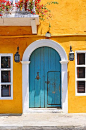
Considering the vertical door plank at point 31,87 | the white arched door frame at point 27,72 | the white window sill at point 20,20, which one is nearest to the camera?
→ the white window sill at point 20,20

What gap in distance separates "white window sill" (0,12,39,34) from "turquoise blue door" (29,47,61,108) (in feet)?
3.33

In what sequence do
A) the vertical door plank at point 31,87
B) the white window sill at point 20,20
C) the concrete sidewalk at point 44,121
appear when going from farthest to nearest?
1. the vertical door plank at point 31,87
2. the white window sill at point 20,20
3. the concrete sidewalk at point 44,121

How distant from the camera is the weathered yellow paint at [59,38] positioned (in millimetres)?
6523

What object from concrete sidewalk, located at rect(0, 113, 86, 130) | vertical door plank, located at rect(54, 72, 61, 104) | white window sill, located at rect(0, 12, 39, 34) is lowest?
concrete sidewalk, located at rect(0, 113, 86, 130)

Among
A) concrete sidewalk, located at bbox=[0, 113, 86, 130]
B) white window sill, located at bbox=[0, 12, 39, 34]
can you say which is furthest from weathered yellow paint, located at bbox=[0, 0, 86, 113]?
concrete sidewalk, located at bbox=[0, 113, 86, 130]

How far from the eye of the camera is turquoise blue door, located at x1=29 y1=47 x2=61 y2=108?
666 cm

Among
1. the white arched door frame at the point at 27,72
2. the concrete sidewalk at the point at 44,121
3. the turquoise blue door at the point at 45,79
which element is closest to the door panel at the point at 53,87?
the turquoise blue door at the point at 45,79

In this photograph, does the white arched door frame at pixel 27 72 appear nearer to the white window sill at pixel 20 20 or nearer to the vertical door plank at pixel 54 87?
the vertical door plank at pixel 54 87

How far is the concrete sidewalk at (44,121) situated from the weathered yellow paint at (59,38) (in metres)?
0.51

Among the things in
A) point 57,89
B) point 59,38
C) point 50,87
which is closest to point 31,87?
point 50,87

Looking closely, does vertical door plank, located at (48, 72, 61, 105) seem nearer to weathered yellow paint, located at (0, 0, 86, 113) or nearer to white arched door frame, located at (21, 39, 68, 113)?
white arched door frame, located at (21, 39, 68, 113)

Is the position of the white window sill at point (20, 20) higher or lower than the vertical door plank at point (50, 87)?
higher

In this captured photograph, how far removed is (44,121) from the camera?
5.59 meters

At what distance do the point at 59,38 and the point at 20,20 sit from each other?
1.61m
